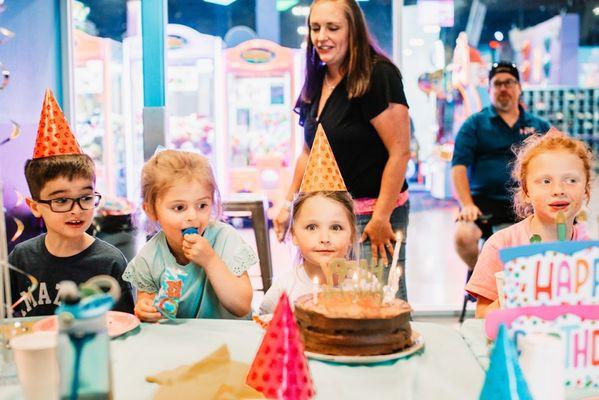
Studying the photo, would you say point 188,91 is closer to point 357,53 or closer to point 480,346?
point 357,53

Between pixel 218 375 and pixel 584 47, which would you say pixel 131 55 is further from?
pixel 218 375

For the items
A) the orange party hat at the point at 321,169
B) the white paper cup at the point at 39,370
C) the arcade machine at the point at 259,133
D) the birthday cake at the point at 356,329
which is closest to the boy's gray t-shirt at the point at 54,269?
the orange party hat at the point at 321,169

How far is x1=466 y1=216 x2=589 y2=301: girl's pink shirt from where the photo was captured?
5.39 ft

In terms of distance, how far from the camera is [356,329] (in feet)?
3.96

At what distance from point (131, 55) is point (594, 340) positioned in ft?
12.6

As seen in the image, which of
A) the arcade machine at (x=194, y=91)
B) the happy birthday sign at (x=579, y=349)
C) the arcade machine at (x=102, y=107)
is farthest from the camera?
the arcade machine at (x=194, y=91)

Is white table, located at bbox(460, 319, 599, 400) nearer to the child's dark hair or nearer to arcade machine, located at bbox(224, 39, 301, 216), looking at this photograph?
the child's dark hair

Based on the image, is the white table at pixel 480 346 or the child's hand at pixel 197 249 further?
the child's hand at pixel 197 249

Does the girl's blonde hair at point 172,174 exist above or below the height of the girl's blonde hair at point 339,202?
above

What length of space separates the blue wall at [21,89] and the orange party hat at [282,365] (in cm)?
231

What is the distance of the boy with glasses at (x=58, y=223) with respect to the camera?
1.75 metres

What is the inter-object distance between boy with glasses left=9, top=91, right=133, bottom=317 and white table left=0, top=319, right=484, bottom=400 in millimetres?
466

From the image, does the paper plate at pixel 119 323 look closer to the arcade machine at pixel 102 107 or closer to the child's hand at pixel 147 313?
the child's hand at pixel 147 313

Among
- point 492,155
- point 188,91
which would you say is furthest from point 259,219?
point 188,91
